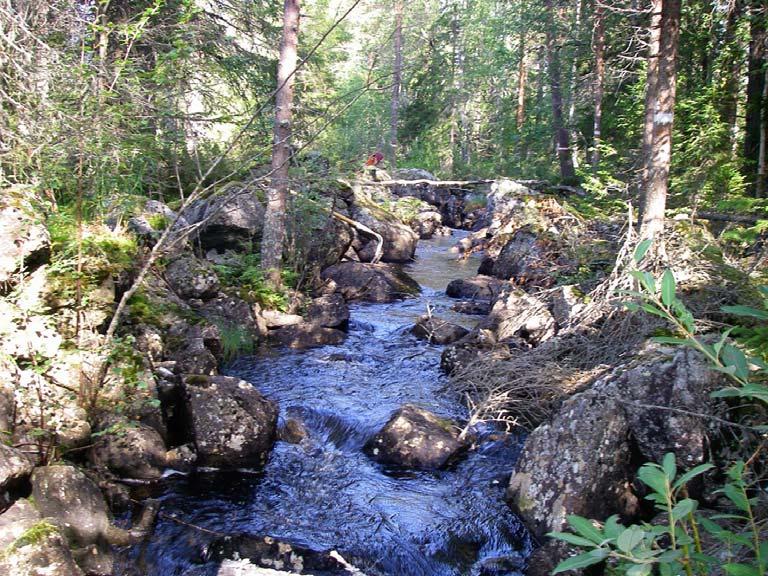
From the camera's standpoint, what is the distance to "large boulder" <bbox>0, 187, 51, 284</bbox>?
5.25 metres

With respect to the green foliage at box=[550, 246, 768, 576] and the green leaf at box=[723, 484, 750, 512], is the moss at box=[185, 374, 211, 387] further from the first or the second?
the green leaf at box=[723, 484, 750, 512]

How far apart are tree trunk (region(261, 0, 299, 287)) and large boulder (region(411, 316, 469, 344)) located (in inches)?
106

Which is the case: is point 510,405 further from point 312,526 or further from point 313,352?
point 313,352

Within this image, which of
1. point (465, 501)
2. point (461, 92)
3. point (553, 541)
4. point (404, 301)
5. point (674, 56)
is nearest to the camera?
point (553, 541)

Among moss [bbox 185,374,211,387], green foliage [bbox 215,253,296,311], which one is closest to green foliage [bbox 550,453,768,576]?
moss [bbox 185,374,211,387]

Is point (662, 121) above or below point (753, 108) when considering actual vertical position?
below

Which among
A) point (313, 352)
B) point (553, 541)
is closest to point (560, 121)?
point (313, 352)

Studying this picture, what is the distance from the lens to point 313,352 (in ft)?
30.7

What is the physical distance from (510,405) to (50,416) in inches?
185

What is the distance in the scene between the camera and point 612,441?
4953mm

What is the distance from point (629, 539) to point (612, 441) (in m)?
3.89

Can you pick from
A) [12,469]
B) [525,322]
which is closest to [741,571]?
[12,469]

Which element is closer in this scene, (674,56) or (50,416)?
(50,416)

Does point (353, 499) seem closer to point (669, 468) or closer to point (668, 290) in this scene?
point (669, 468)
